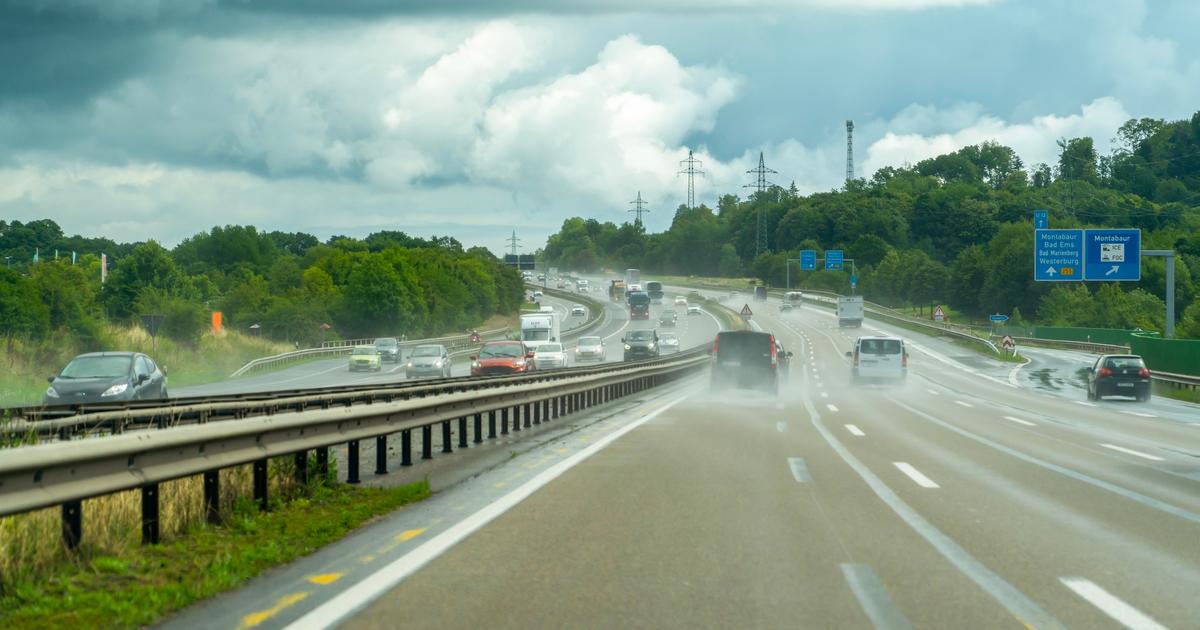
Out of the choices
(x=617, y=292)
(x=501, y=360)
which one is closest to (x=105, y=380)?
(x=501, y=360)

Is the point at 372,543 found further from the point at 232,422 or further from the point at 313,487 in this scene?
the point at 313,487

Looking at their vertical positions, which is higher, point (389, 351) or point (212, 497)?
point (212, 497)

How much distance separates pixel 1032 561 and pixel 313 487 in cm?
Result: 610

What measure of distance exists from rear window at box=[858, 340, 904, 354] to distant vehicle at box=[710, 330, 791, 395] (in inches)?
386

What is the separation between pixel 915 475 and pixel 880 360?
101 feet

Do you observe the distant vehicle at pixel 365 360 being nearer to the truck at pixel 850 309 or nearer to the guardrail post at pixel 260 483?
the truck at pixel 850 309

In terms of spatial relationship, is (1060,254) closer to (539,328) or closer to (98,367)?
(539,328)

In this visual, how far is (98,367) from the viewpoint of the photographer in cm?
2400

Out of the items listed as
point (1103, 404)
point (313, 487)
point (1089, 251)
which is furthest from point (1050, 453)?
point (1089, 251)

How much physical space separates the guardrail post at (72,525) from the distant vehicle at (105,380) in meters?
16.2

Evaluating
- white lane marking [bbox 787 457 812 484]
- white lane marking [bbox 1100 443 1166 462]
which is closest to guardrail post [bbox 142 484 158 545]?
white lane marking [bbox 787 457 812 484]

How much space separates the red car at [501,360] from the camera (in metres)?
41.0

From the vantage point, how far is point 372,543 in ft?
27.8

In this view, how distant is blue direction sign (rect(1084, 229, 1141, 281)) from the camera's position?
51.1 metres
